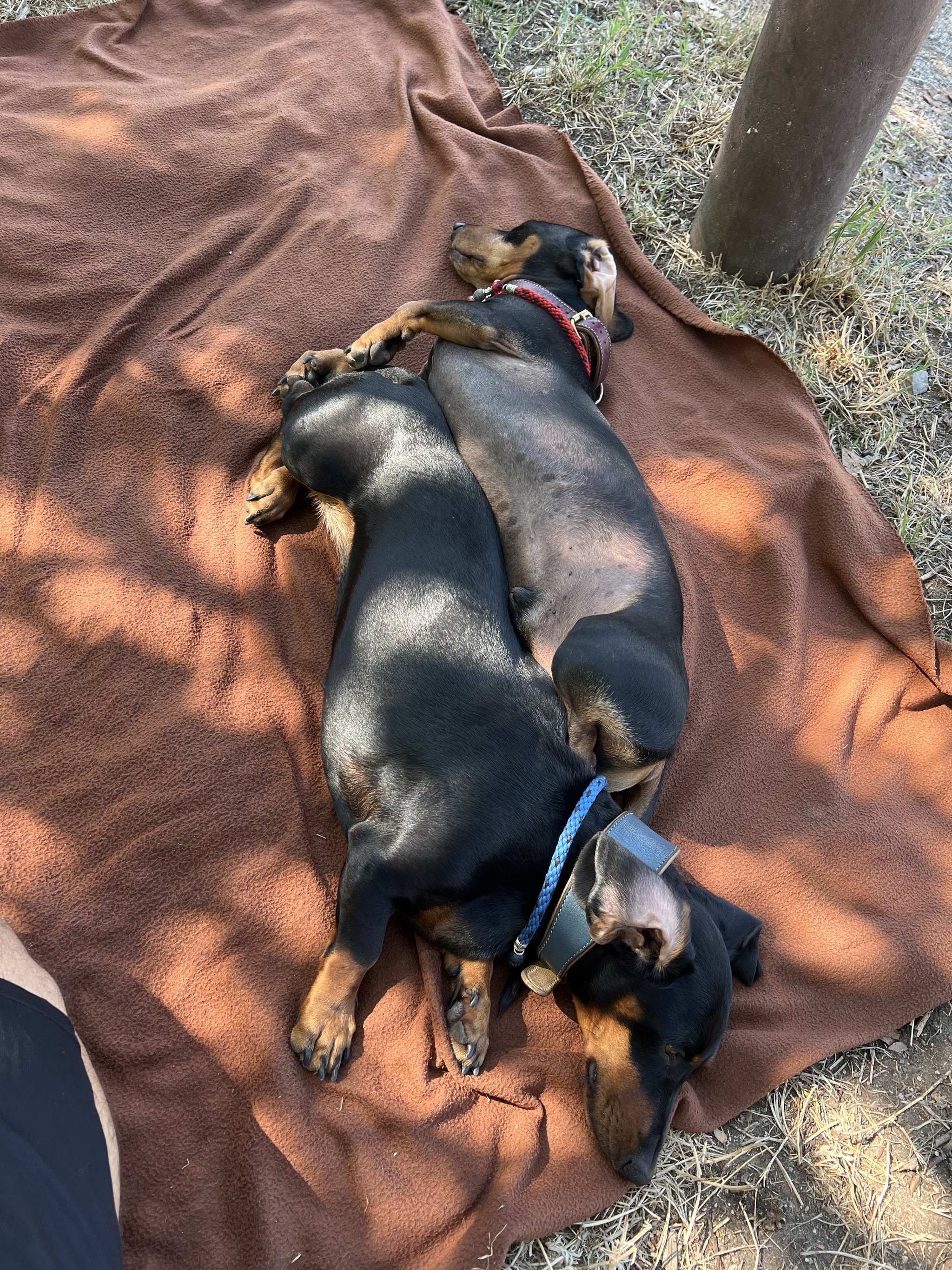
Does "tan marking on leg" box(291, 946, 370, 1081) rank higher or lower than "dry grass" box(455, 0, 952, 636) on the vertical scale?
lower

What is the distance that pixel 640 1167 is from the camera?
2.39 metres

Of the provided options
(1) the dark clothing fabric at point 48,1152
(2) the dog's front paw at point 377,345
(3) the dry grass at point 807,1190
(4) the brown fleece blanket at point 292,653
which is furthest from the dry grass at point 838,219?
(1) the dark clothing fabric at point 48,1152

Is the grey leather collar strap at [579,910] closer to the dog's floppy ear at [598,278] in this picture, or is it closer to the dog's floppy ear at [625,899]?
the dog's floppy ear at [625,899]

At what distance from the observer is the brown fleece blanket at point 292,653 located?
2508 millimetres

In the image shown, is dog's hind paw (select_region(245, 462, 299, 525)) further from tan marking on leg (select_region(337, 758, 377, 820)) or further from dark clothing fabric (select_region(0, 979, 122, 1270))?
dark clothing fabric (select_region(0, 979, 122, 1270))

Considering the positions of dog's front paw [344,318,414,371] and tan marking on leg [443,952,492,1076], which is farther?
dog's front paw [344,318,414,371]

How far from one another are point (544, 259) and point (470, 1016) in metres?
2.86

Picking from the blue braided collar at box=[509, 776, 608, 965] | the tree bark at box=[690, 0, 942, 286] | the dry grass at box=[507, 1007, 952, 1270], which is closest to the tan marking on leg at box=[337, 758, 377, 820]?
the blue braided collar at box=[509, 776, 608, 965]

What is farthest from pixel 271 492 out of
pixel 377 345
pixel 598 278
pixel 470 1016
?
pixel 470 1016

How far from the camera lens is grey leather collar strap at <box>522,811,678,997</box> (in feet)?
7.35

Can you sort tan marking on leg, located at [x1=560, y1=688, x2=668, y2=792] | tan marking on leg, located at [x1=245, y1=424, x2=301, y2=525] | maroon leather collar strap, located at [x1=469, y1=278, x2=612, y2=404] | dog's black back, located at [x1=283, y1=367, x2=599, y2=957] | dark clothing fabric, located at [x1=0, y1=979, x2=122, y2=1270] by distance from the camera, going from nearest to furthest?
dark clothing fabric, located at [x1=0, y1=979, x2=122, y2=1270], dog's black back, located at [x1=283, y1=367, x2=599, y2=957], tan marking on leg, located at [x1=560, y1=688, x2=668, y2=792], tan marking on leg, located at [x1=245, y1=424, x2=301, y2=525], maroon leather collar strap, located at [x1=469, y1=278, x2=612, y2=404]

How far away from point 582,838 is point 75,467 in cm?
218

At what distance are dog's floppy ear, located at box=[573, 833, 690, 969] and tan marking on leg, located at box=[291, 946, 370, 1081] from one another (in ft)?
2.32

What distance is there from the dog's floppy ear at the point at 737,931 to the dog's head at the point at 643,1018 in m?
0.16
